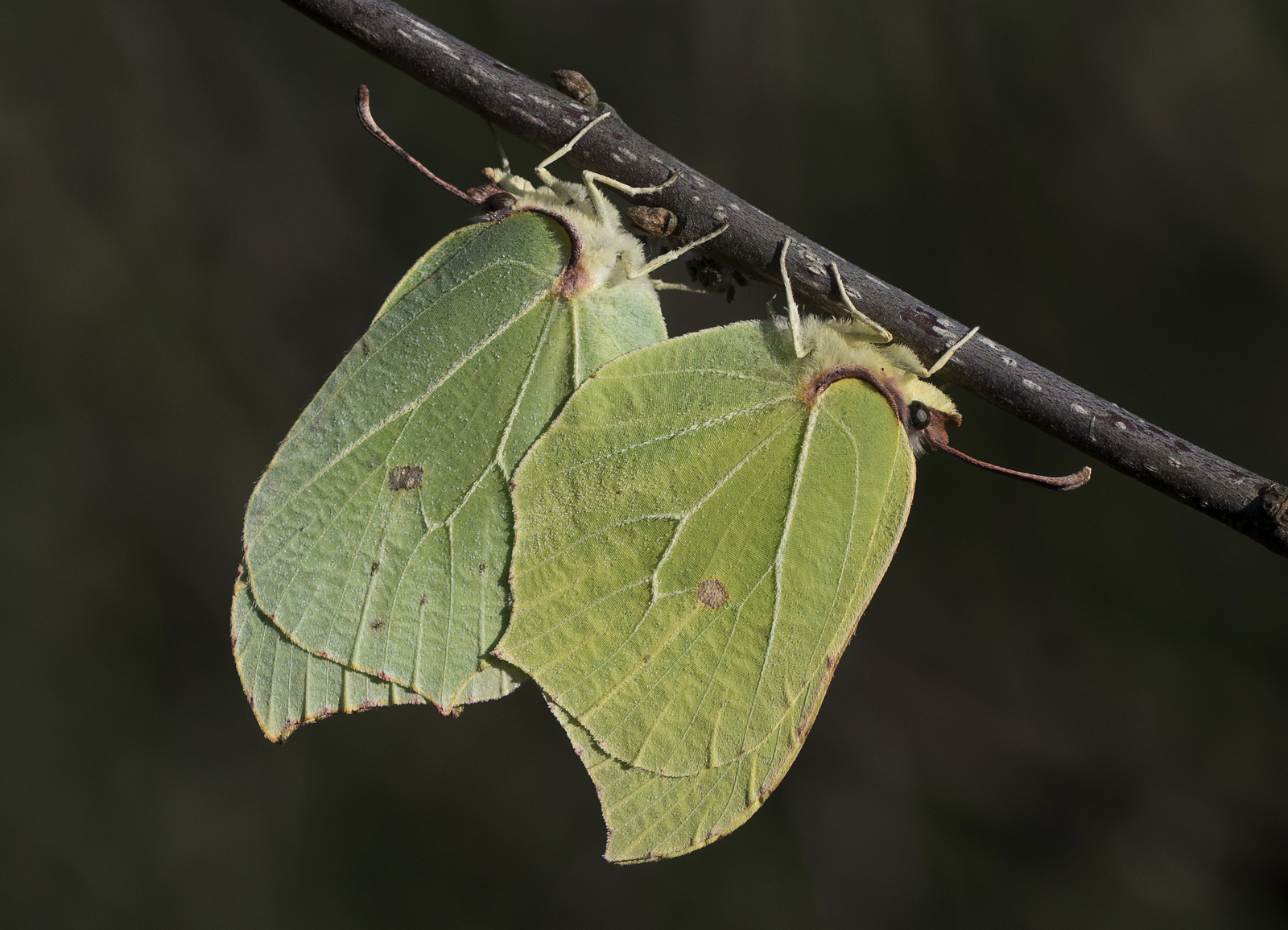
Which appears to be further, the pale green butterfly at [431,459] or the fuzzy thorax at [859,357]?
the pale green butterfly at [431,459]

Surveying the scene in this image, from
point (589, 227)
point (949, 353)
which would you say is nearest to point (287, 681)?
point (589, 227)

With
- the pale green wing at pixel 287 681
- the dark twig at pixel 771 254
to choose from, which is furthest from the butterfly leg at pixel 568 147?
the pale green wing at pixel 287 681

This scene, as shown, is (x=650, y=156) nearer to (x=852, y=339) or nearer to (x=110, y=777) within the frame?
(x=852, y=339)

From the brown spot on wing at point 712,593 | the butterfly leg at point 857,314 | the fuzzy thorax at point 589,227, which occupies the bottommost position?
the brown spot on wing at point 712,593

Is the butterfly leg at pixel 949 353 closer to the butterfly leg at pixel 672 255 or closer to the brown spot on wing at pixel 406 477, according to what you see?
the butterfly leg at pixel 672 255

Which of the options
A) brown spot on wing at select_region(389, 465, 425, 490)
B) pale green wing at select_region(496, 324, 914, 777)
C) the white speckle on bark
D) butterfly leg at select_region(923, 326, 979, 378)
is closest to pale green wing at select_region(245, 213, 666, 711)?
brown spot on wing at select_region(389, 465, 425, 490)

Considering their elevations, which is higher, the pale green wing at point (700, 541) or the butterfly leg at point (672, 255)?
the butterfly leg at point (672, 255)

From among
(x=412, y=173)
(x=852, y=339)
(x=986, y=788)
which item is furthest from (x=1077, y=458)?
(x=412, y=173)

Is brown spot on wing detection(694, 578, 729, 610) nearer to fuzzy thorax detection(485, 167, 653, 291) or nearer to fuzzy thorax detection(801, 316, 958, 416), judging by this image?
fuzzy thorax detection(801, 316, 958, 416)
